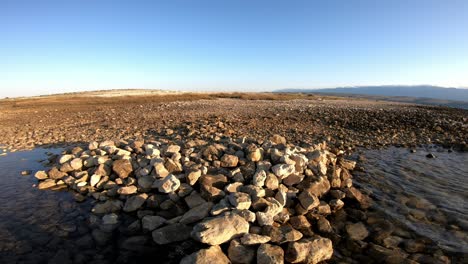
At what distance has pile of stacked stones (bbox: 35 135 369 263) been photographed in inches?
231

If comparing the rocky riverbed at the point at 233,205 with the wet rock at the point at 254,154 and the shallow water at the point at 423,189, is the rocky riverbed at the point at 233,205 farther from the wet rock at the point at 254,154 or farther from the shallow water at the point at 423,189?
the shallow water at the point at 423,189

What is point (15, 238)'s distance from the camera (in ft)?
21.3

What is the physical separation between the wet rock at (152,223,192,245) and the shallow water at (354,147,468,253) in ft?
18.5

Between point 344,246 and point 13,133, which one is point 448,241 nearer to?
point 344,246

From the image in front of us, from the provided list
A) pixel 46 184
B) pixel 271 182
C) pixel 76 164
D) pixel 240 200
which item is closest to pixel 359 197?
pixel 271 182

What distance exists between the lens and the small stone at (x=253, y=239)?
5.79m

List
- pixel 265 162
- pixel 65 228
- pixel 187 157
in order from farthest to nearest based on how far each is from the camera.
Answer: pixel 187 157, pixel 265 162, pixel 65 228

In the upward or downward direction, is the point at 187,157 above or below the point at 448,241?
above

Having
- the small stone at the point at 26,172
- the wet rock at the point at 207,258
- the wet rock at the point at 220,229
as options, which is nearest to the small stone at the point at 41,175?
the small stone at the point at 26,172

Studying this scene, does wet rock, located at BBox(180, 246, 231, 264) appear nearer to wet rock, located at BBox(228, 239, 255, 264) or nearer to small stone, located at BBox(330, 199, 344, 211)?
wet rock, located at BBox(228, 239, 255, 264)

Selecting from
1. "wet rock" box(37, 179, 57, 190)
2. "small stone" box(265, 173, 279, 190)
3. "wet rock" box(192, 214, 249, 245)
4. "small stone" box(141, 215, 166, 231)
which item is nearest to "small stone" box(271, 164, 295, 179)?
"small stone" box(265, 173, 279, 190)

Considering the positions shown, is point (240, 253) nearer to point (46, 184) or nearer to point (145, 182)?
point (145, 182)

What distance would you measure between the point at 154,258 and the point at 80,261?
1.46m

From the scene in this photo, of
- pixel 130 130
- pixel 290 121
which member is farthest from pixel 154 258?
pixel 290 121
